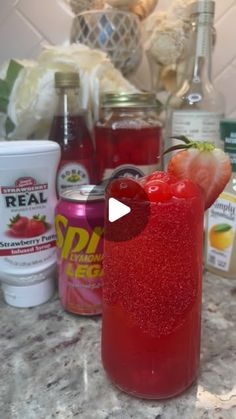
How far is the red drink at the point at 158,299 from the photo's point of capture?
1.05ft

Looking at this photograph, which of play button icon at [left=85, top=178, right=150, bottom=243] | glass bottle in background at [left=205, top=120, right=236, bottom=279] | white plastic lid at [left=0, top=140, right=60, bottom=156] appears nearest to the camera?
play button icon at [left=85, top=178, right=150, bottom=243]

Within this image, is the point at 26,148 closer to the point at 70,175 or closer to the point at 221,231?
the point at 70,175

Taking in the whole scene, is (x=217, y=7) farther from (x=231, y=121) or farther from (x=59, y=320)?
(x=59, y=320)

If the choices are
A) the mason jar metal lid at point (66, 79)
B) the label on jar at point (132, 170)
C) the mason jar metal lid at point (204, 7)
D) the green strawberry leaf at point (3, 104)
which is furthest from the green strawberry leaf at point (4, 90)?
the mason jar metal lid at point (204, 7)

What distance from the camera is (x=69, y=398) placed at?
0.35m

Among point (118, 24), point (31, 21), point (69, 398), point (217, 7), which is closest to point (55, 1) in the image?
point (31, 21)

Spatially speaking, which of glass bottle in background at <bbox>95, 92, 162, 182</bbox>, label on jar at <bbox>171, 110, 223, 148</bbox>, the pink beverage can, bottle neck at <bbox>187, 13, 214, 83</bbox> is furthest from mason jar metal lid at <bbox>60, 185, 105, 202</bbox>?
bottle neck at <bbox>187, 13, 214, 83</bbox>

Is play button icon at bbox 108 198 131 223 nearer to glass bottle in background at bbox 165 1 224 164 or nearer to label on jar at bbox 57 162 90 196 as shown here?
label on jar at bbox 57 162 90 196

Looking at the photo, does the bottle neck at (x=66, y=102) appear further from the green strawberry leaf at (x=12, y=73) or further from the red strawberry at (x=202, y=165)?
the red strawberry at (x=202, y=165)

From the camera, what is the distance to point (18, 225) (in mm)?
480

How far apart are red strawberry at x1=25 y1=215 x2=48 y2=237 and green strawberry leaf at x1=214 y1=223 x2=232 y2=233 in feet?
0.80

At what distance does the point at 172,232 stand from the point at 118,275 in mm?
61

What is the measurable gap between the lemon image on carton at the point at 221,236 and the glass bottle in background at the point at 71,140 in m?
0.20

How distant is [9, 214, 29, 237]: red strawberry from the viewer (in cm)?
48
